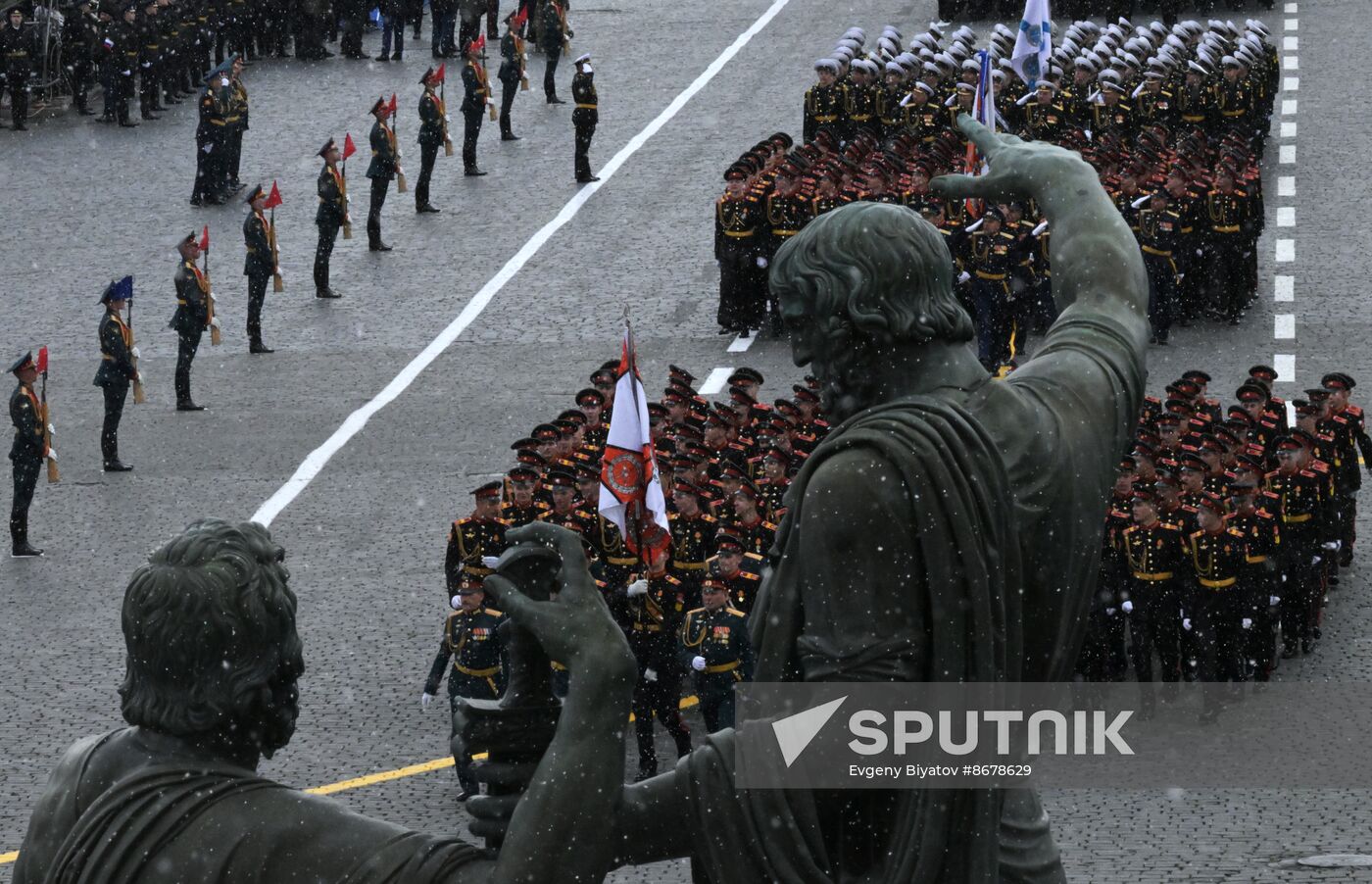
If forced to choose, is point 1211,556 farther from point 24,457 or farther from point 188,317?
point 188,317

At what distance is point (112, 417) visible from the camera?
74.3 feet

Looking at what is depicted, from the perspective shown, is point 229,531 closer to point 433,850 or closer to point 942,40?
point 433,850

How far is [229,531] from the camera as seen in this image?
321 centimetres

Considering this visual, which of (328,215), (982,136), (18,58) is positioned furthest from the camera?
(18,58)

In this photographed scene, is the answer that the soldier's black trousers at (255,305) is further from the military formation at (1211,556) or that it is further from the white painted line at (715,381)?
the military formation at (1211,556)

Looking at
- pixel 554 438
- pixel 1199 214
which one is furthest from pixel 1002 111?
pixel 554 438

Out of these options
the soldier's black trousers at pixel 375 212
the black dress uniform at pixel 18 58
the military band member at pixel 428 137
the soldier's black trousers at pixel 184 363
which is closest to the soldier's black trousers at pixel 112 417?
the soldier's black trousers at pixel 184 363

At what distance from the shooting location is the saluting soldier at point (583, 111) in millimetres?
32156

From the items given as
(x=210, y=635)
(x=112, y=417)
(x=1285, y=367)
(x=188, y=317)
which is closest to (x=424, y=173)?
(x=188, y=317)

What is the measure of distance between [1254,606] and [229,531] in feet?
44.4

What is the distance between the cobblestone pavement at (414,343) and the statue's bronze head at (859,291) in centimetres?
966

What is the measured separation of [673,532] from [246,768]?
13449 mm

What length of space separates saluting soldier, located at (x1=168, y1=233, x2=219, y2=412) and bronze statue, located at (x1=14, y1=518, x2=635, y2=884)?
21633mm

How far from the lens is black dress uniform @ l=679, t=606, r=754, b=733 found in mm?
14688
